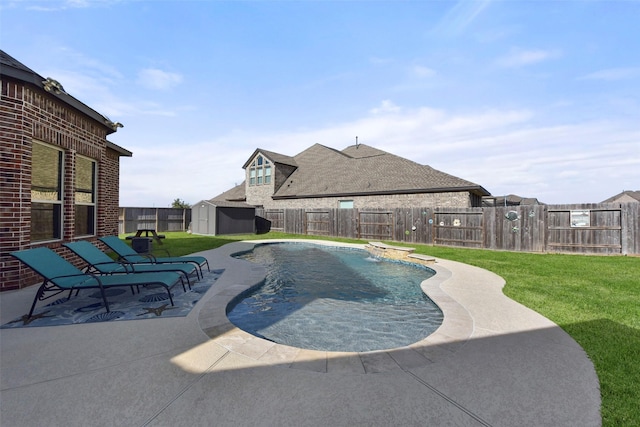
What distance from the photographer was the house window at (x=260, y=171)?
2697cm

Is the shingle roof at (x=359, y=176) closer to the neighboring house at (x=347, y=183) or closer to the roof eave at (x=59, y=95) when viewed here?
the neighboring house at (x=347, y=183)

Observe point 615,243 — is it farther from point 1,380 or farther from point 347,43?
point 1,380

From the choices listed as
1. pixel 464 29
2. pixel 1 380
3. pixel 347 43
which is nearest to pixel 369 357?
pixel 1 380

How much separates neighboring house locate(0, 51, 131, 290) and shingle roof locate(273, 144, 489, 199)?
15.8 meters

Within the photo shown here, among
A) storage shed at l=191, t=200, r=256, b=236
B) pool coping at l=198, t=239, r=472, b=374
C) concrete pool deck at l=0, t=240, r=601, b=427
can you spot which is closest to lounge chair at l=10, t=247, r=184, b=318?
concrete pool deck at l=0, t=240, r=601, b=427

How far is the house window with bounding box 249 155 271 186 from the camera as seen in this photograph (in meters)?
27.0

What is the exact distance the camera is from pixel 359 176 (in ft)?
74.5

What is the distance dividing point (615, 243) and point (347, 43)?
46.4 feet

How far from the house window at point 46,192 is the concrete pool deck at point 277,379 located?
3.88 meters

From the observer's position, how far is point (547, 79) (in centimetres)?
1137

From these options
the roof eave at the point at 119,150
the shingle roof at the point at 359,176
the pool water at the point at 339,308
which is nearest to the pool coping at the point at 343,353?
the pool water at the point at 339,308

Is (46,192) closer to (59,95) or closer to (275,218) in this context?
(59,95)

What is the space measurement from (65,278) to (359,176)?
1990cm

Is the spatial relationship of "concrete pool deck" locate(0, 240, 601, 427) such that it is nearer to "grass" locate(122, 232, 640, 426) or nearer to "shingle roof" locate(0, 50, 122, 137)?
"grass" locate(122, 232, 640, 426)
